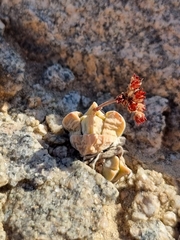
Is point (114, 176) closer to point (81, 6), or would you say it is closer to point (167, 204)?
point (167, 204)

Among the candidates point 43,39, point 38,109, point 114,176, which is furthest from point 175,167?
point 43,39

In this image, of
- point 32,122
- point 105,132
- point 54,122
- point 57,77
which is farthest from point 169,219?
point 57,77

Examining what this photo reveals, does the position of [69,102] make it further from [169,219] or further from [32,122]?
[169,219]

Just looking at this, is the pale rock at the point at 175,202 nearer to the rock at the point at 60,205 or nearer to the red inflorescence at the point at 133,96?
the rock at the point at 60,205

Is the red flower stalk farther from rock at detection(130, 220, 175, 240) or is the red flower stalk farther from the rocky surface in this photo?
rock at detection(130, 220, 175, 240)

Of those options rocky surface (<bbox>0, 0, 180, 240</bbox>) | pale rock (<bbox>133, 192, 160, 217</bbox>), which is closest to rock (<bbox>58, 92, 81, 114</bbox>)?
rocky surface (<bbox>0, 0, 180, 240</bbox>)
